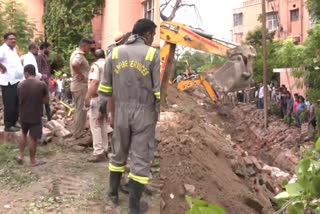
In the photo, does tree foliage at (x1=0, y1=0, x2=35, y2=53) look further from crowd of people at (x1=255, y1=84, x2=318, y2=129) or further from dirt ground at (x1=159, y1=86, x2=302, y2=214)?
crowd of people at (x1=255, y1=84, x2=318, y2=129)

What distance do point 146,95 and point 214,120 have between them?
223 mm

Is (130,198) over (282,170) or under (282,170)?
under

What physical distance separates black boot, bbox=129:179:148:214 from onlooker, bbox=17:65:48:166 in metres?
0.86

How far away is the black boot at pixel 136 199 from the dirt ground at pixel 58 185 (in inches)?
1.1

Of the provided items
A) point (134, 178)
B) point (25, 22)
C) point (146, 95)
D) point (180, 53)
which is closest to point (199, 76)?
point (180, 53)

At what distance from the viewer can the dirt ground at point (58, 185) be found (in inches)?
63.6

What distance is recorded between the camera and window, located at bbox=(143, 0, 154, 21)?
133cm

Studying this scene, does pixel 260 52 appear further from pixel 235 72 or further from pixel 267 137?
pixel 267 137

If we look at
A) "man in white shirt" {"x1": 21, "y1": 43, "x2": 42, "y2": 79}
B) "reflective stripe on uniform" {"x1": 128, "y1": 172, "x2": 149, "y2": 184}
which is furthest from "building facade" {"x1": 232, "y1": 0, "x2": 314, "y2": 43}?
"man in white shirt" {"x1": 21, "y1": 43, "x2": 42, "y2": 79}

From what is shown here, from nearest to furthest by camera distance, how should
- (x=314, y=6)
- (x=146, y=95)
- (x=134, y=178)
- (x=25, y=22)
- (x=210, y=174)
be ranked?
(x=314, y=6)
(x=210, y=174)
(x=146, y=95)
(x=134, y=178)
(x=25, y=22)

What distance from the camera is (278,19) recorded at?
1.00 m

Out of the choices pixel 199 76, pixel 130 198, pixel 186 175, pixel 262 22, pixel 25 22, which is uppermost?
pixel 25 22

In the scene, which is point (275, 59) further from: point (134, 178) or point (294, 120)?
point (134, 178)

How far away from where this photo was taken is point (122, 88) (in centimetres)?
137
